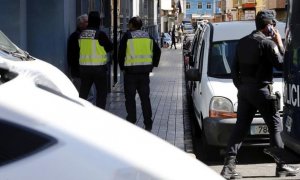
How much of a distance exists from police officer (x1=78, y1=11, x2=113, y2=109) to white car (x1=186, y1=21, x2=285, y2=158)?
1.46m

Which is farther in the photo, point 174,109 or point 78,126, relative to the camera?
point 174,109

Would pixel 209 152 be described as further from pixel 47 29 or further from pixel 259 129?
pixel 47 29

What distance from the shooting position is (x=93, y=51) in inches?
381

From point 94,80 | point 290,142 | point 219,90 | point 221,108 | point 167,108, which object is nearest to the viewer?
point 290,142

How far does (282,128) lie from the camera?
270 inches

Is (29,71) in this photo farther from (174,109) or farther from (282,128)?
(174,109)

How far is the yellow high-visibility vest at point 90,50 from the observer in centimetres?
962

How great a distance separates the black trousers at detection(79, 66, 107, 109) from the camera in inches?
387

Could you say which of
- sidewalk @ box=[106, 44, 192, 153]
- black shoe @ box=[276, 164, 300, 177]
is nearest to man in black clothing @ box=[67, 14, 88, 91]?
sidewalk @ box=[106, 44, 192, 153]

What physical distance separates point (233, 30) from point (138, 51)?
4.70 feet

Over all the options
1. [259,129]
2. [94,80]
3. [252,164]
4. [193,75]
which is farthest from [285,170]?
[94,80]

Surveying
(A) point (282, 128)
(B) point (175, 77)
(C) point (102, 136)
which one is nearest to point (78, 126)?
(C) point (102, 136)

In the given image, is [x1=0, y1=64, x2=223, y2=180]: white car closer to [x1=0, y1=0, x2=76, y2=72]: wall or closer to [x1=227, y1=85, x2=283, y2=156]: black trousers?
[x1=227, y1=85, x2=283, y2=156]: black trousers

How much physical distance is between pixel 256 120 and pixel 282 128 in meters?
1.03
